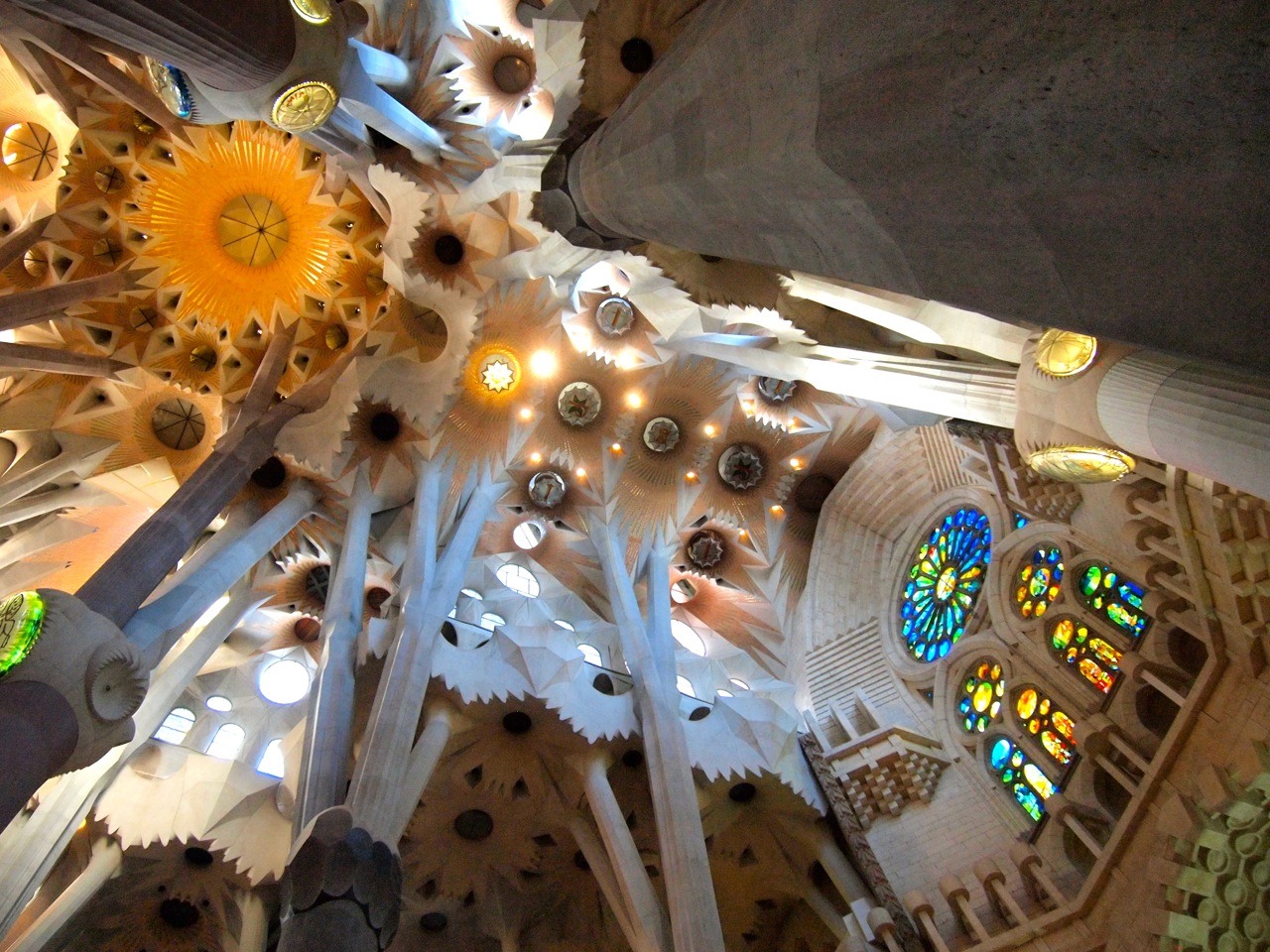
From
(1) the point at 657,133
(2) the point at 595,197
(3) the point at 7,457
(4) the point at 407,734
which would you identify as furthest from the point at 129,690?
(3) the point at 7,457

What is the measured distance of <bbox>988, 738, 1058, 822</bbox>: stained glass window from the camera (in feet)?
29.1

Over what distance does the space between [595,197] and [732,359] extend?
714 cm

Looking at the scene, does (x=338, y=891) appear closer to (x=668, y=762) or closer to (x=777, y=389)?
(x=668, y=762)

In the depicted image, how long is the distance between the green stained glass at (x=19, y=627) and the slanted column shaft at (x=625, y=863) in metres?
6.01

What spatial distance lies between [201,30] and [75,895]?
9.55m

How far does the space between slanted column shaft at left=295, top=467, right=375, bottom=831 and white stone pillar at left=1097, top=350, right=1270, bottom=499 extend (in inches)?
257

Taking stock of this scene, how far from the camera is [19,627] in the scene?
219 inches

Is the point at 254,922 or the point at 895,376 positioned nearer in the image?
the point at 895,376

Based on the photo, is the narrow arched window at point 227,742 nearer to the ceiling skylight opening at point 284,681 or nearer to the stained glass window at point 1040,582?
the ceiling skylight opening at point 284,681

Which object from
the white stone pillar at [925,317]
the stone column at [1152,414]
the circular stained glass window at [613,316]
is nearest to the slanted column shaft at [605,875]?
the stone column at [1152,414]

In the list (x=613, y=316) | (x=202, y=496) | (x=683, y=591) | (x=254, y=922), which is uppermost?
(x=613, y=316)

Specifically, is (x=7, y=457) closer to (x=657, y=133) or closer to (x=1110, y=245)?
(x=657, y=133)

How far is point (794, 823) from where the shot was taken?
10.8 metres

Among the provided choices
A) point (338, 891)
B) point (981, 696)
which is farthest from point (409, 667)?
point (981, 696)
